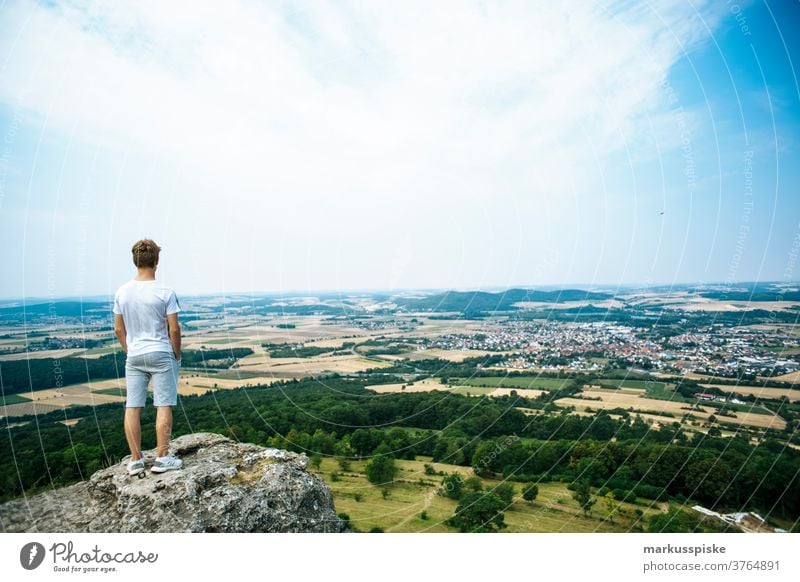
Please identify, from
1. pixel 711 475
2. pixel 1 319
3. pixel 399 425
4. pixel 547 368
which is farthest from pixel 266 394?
pixel 711 475

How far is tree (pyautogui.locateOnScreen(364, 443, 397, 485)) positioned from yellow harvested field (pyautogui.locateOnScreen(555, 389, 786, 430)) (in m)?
6.22

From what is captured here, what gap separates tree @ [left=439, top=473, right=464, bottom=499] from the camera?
22.9 ft

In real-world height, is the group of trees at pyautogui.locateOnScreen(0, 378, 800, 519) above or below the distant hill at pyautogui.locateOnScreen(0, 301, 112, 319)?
below

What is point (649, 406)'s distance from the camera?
11.7 metres

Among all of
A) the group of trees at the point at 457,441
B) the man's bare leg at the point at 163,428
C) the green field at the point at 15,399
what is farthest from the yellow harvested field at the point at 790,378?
the green field at the point at 15,399

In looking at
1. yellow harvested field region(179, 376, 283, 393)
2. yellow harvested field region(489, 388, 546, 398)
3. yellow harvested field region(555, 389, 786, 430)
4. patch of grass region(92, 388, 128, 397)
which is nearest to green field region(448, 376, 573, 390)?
yellow harvested field region(489, 388, 546, 398)

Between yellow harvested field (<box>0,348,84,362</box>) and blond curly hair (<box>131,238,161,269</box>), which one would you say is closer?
blond curly hair (<box>131,238,161,269</box>)

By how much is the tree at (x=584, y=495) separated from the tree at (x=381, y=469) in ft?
12.4

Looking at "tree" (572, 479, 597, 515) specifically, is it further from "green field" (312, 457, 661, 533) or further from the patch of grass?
the patch of grass

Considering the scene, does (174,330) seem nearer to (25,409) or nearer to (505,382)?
(25,409)

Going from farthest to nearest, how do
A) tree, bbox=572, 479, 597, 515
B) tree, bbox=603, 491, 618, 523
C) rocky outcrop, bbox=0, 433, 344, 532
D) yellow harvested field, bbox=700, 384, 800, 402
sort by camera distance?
yellow harvested field, bbox=700, 384, 800, 402
tree, bbox=603, 491, 618, 523
tree, bbox=572, 479, 597, 515
rocky outcrop, bbox=0, 433, 344, 532

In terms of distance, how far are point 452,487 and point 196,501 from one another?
528 centimetres

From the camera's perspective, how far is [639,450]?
8930mm

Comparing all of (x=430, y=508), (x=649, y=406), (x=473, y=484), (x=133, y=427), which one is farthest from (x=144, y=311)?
(x=649, y=406)
